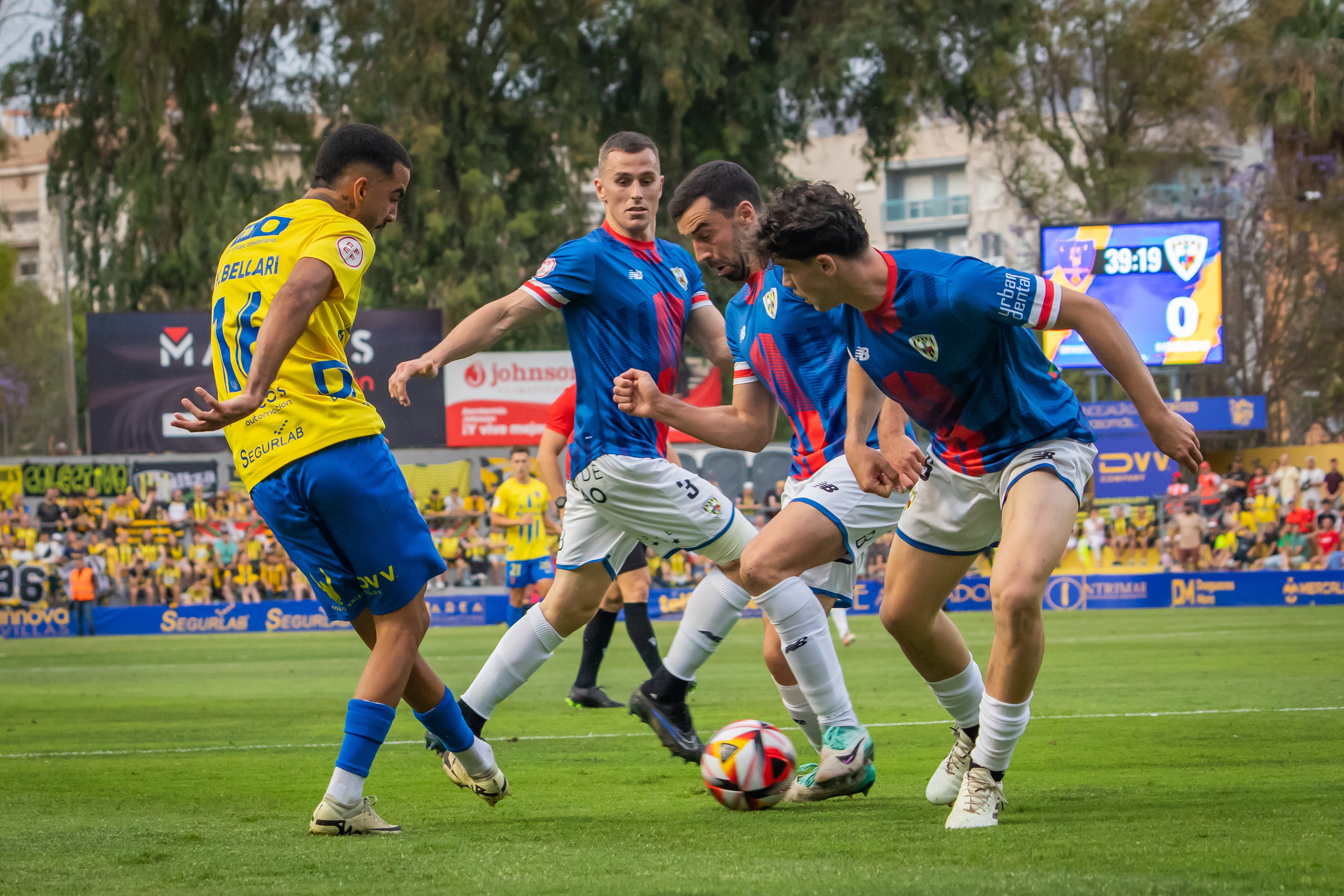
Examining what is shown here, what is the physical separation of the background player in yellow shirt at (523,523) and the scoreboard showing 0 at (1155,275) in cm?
1126

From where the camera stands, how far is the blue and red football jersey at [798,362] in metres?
5.34

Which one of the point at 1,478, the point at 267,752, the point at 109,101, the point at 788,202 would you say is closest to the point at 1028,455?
the point at 788,202

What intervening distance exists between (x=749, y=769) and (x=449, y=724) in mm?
1033

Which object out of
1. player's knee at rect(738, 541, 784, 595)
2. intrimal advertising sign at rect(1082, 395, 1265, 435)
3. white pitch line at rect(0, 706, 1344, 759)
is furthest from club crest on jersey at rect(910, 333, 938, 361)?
intrimal advertising sign at rect(1082, 395, 1265, 435)

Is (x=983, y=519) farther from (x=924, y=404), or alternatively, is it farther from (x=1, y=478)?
(x=1, y=478)

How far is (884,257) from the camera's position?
14.3 ft

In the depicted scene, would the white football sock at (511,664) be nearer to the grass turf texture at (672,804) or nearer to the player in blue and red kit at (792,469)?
the grass turf texture at (672,804)

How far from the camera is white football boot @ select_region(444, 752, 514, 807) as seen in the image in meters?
4.88

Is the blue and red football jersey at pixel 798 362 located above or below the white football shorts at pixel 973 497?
above

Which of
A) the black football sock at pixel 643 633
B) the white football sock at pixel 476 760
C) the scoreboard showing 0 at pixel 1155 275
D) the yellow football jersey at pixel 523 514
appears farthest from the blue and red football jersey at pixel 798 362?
the scoreboard showing 0 at pixel 1155 275

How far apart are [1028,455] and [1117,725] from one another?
11.4ft

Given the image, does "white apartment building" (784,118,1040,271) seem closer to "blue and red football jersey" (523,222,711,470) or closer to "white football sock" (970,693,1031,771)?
"blue and red football jersey" (523,222,711,470)

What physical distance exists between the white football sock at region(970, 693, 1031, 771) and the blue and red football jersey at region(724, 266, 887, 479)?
124cm

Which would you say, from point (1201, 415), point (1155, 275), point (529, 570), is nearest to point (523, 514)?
point (529, 570)
